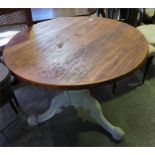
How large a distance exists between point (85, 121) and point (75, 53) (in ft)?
2.33

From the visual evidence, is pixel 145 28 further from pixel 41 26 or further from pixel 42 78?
pixel 42 78

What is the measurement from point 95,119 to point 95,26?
727 mm

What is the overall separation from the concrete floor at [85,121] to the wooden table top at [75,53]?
690 millimetres

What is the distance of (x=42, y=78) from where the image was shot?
103 cm

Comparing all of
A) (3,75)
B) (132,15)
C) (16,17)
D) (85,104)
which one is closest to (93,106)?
(85,104)

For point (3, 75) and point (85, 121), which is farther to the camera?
point (85, 121)

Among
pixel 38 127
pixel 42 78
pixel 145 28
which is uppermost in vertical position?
pixel 42 78

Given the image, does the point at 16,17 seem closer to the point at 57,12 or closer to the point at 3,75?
the point at 57,12

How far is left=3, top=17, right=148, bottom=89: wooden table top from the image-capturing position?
103 cm

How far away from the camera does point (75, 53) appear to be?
1218 millimetres

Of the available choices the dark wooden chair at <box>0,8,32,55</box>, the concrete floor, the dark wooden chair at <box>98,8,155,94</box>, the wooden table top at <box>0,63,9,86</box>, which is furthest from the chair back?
the dark wooden chair at <box>98,8,155,94</box>

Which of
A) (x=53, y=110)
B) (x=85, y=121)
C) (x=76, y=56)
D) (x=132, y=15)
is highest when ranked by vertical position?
(x=76, y=56)

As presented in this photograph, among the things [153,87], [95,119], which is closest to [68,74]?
[95,119]

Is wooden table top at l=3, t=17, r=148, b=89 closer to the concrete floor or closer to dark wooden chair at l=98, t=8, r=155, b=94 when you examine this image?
the concrete floor
